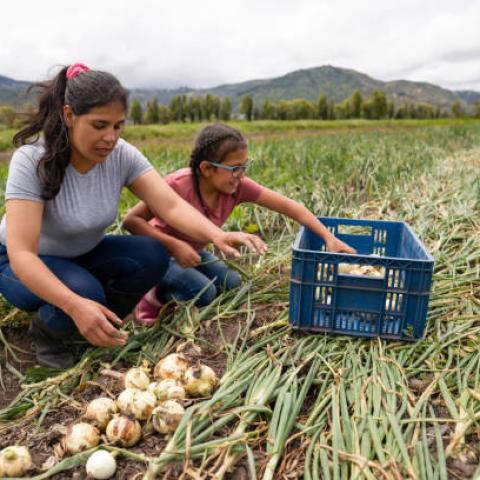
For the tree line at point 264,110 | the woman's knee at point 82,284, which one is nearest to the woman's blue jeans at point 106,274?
the woman's knee at point 82,284

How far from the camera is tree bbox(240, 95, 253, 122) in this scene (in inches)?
1475

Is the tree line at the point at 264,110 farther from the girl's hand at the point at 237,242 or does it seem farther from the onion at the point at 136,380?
the onion at the point at 136,380

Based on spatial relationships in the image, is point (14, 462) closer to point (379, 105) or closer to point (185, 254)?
point (185, 254)

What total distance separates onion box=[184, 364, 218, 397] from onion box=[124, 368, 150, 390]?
0.44ft

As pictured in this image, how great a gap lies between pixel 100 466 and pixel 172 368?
0.38 metres

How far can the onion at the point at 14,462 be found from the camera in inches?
46.9

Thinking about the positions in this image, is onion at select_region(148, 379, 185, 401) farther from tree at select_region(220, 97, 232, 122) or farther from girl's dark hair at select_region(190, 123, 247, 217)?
tree at select_region(220, 97, 232, 122)

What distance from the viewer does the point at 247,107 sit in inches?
1501

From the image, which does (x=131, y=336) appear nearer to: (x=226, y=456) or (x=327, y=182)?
(x=226, y=456)

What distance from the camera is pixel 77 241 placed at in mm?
1896

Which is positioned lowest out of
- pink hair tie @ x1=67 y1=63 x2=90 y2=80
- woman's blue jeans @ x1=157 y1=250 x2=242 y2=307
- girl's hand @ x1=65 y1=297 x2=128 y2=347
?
woman's blue jeans @ x1=157 y1=250 x2=242 y2=307

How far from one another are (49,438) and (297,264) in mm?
937

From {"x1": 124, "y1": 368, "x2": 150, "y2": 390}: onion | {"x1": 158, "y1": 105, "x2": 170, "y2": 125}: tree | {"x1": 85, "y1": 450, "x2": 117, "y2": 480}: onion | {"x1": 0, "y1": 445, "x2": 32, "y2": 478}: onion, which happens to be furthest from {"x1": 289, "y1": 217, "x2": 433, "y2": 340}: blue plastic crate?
{"x1": 158, "y1": 105, "x2": 170, "y2": 125}: tree

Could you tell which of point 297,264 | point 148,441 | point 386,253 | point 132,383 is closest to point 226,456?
point 148,441
